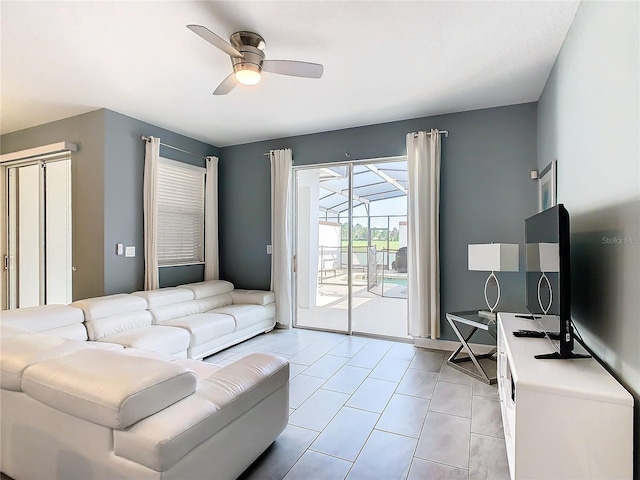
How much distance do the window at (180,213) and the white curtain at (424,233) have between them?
3.11 m

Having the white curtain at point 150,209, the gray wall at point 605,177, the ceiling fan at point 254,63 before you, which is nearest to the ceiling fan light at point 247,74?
the ceiling fan at point 254,63

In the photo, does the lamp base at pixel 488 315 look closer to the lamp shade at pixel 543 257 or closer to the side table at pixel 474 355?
the side table at pixel 474 355

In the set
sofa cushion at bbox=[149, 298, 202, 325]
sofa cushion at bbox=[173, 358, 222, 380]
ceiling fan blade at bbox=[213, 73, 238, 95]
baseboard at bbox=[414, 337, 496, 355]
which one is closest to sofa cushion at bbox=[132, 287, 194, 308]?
sofa cushion at bbox=[149, 298, 202, 325]

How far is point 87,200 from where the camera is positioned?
3.81 m

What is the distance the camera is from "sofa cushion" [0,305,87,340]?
8.46 feet

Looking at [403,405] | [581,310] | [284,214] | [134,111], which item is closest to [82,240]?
[134,111]

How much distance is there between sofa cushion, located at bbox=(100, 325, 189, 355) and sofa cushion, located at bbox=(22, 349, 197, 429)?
1.38 metres

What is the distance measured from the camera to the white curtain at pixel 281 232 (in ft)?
15.6

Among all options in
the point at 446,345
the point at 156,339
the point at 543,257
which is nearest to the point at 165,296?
the point at 156,339

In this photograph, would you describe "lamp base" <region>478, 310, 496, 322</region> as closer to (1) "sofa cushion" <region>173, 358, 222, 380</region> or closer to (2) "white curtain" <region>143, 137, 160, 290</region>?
(1) "sofa cushion" <region>173, 358, 222, 380</region>

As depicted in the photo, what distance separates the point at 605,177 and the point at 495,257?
151cm

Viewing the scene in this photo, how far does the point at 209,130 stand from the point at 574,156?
4084 mm

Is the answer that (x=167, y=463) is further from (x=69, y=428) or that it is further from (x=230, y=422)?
(x=69, y=428)

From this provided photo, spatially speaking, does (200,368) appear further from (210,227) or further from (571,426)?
(210,227)
